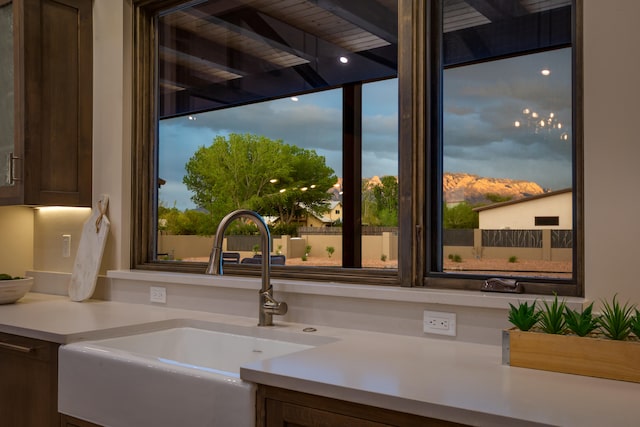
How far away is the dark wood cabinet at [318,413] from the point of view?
1.19 m

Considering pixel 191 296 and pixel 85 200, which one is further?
pixel 85 200

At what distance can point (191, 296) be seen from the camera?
95.3 inches

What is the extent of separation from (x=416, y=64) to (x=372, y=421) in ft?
3.99

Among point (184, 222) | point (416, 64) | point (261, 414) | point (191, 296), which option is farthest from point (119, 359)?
point (416, 64)

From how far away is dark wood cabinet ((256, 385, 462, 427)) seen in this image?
1186mm

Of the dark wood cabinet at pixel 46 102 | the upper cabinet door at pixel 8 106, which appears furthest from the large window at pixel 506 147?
the upper cabinet door at pixel 8 106

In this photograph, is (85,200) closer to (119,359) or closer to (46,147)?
(46,147)

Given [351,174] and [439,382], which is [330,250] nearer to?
[351,174]

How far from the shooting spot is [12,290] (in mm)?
2566

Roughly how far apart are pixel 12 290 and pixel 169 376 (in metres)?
1.41

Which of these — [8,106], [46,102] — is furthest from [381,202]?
[8,106]

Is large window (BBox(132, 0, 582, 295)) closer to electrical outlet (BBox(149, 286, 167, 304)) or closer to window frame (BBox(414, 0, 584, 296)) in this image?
window frame (BBox(414, 0, 584, 296))

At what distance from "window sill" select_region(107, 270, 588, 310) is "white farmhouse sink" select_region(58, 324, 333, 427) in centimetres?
18

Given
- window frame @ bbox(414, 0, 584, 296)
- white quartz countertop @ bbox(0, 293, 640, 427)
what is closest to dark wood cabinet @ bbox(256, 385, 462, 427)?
white quartz countertop @ bbox(0, 293, 640, 427)
